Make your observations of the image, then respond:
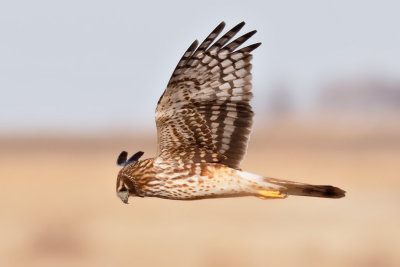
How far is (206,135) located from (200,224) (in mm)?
16465

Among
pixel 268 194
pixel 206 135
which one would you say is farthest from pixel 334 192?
pixel 206 135

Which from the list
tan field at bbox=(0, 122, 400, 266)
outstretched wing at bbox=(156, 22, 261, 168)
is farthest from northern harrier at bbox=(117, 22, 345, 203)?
tan field at bbox=(0, 122, 400, 266)

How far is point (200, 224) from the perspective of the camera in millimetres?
25438

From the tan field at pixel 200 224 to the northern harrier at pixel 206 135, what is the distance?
1295cm

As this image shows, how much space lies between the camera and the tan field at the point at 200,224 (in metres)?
22.7

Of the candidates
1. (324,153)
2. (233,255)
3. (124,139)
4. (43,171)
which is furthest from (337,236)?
(124,139)

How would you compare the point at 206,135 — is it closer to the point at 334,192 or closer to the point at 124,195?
the point at 124,195

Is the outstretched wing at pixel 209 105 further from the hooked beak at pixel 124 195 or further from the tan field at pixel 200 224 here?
the tan field at pixel 200 224

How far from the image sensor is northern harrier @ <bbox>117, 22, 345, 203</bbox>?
8.82 m

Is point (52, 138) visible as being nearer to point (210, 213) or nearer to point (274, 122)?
point (274, 122)

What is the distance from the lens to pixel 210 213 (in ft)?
88.5

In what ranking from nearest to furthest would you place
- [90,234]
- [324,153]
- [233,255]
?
[233,255] → [90,234] → [324,153]

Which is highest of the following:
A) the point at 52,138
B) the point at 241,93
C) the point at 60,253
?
the point at 241,93

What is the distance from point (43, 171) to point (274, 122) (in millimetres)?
34069
